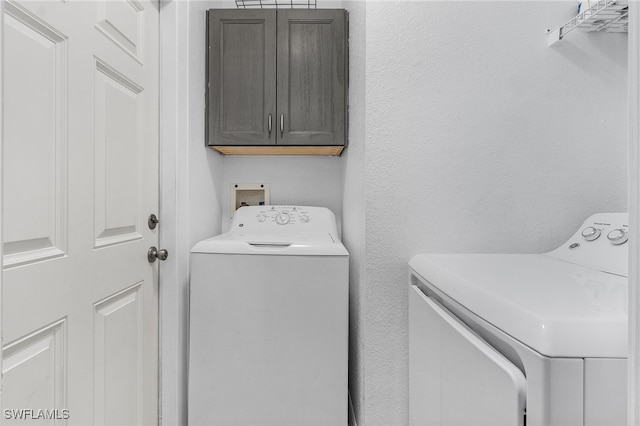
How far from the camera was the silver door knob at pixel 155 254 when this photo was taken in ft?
4.21

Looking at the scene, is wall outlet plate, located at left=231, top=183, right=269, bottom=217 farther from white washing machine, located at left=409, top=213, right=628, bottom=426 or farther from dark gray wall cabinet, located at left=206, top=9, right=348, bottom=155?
white washing machine, located at left=409, top=213, right=628, bottom=426

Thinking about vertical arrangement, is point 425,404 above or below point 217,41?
below

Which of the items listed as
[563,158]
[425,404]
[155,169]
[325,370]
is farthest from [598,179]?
[155,169]

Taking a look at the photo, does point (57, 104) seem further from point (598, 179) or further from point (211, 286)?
point (598, 179)

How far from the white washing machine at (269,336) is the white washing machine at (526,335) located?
0.33 metres

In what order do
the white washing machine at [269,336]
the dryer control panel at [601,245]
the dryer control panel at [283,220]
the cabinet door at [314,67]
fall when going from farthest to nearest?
the dryer control panel at [283,220]
the cabinet door at [314,67]
the white washing machine at [269,336]
the dryer control panel at [601,245]

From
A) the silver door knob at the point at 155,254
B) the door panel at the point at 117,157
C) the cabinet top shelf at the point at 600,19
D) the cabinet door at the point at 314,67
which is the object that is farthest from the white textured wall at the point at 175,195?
the cabinet top shelf at the point at 600,19

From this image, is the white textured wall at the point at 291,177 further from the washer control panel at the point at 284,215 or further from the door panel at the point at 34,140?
the door panel at the point at 34,140

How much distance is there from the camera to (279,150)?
1779mm

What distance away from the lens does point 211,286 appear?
1334 mm

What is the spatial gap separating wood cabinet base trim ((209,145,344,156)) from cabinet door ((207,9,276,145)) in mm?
63

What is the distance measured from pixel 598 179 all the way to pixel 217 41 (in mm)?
1757

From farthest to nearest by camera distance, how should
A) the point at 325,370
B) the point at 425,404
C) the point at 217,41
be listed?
the point at 217,41, the point at 325,370, the point at 425,404

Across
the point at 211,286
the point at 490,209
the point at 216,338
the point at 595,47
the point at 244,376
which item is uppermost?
the point at 595,47
